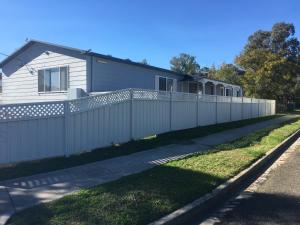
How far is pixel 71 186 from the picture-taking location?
22.7ft

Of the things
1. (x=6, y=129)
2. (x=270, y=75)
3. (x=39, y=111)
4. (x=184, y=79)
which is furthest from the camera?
(x=270, y=75)

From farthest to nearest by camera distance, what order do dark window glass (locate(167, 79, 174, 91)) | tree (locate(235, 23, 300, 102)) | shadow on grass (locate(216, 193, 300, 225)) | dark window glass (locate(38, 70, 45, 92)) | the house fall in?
tree (locate(235, 23, 300, 102)) → dark window glass (locate(167, 79, 174, 91)) → dark window glass (locate(38, 70, 45, 92)) → the house → shadow on grass (locate(216, 193, 300, 225))

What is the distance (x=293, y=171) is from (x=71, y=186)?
5.74 meters

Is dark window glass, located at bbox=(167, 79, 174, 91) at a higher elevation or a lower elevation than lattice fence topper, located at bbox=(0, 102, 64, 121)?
higher

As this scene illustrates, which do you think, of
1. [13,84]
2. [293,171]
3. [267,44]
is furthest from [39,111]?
[267,44]

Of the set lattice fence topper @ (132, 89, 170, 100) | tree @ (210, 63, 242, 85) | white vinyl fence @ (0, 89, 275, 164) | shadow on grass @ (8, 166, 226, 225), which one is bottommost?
shadow on grass @ (8, 166, 226, 225)

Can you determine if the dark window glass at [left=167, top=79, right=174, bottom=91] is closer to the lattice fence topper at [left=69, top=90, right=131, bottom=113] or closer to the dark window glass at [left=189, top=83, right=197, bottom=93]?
the dark window glass at [left=189, top=83, right=197, bottom=93]

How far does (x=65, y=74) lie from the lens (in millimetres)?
18406

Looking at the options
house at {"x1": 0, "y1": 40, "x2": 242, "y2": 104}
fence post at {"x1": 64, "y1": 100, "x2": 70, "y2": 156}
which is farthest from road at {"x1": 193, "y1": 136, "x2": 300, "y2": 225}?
house at {"x1": 0, "y1": 40, "x2": 242, "y2": 104}

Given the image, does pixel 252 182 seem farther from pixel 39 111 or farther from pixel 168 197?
pixel 39 111

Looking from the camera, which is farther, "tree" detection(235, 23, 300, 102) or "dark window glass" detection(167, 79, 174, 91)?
"tree" detection(235, 23, 300, 102)

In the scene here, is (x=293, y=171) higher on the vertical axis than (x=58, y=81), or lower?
lower

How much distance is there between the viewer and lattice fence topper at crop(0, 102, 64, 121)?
8.23 m

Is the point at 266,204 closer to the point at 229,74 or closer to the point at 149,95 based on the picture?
the point at 149,95
